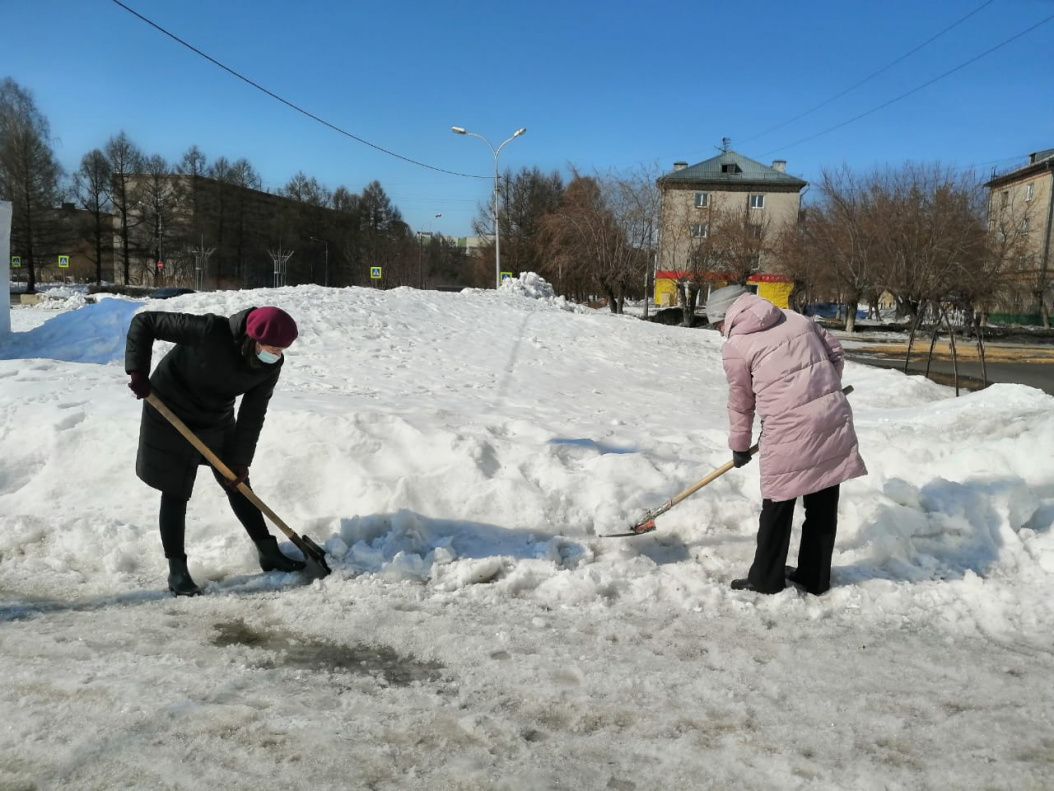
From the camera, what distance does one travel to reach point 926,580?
12.9 ft

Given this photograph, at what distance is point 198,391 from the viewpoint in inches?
139

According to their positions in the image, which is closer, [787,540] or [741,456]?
[787,540]

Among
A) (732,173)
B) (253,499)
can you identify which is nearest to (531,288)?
(253,499)

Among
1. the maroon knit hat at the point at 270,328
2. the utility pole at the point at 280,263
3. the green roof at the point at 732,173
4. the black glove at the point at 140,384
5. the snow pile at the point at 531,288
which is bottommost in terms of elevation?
the black glove at the point at 140,384

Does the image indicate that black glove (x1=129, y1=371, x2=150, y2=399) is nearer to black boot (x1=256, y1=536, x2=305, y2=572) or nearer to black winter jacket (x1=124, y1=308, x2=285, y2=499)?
black winter jacket (x1=124, y1=308, x2=285, y2=499)

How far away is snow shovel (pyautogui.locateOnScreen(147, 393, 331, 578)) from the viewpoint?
3463 millimetres

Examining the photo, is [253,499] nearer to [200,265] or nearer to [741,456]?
[741,456]

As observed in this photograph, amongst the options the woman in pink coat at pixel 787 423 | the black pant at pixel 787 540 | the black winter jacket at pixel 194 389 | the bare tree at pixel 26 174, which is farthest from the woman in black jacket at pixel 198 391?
the bare tree at pixel 26 174

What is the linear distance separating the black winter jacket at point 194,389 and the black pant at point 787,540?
2.49 meters

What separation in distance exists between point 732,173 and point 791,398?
179ft

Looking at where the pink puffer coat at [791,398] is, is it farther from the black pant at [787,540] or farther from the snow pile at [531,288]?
the snow pile at [531,288]

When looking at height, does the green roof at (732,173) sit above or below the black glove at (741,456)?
above

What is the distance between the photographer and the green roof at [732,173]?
53312mm

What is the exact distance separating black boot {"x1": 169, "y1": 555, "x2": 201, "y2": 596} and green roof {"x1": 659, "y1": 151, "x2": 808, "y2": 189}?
52921 mm
